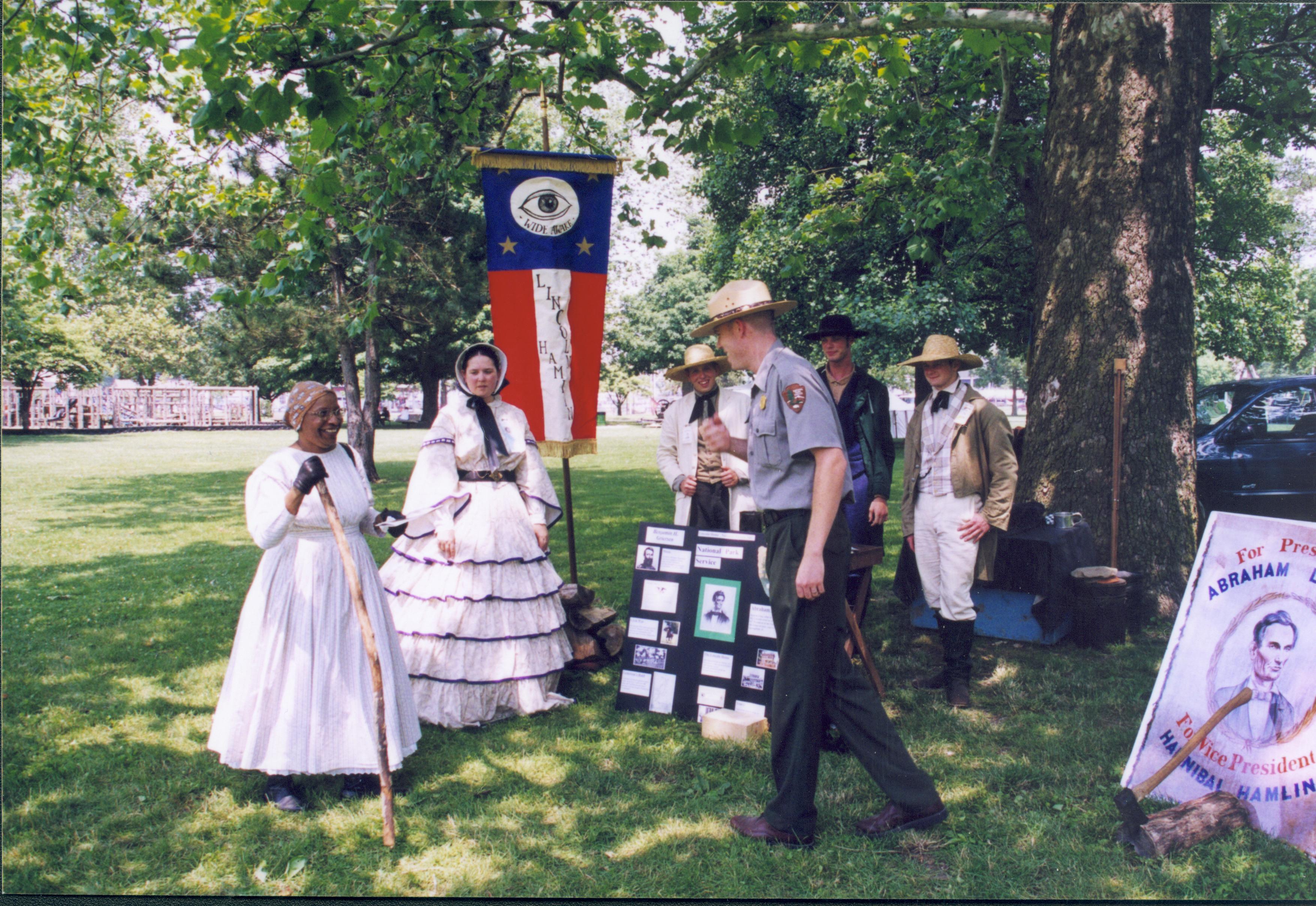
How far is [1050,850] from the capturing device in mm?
3270

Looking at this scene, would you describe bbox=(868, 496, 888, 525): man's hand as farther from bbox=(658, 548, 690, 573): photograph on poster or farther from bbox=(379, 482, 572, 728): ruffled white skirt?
bbox=(379, 482, 572, 728): ruffled white skirt

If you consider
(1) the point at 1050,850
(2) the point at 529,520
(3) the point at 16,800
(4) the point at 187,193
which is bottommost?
(3) the point at 16,800

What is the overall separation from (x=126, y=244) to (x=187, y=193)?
3.54 ft

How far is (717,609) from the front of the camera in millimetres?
4770

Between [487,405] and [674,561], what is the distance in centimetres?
138

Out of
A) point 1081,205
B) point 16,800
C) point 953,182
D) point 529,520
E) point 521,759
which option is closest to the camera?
point 16,800

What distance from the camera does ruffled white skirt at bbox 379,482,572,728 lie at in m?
4.66

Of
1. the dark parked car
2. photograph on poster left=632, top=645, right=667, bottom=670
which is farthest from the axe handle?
the dark parked car

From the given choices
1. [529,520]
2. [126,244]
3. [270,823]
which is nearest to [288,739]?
[270,823]

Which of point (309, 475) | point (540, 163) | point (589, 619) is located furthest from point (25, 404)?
→ point (309, 475)

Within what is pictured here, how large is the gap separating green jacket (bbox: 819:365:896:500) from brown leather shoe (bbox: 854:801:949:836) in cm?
222

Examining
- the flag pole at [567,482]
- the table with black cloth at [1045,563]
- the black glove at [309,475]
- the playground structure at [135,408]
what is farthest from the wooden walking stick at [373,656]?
the playground structure at [135,408]

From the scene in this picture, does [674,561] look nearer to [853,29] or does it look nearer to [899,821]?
[899,821]

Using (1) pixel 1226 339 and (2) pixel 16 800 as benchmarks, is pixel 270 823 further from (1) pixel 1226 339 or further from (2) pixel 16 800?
(1) pixel 1226 339
